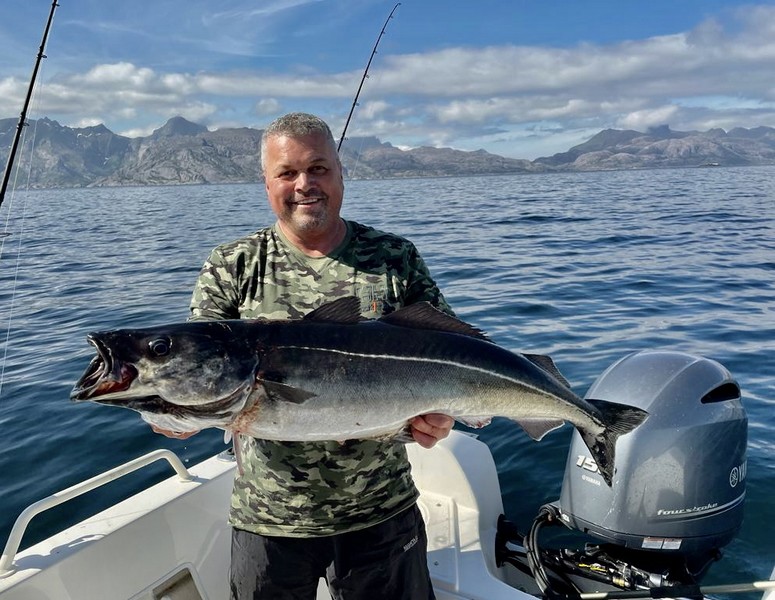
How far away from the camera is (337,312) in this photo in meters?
3.09

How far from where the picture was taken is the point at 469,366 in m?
3.14

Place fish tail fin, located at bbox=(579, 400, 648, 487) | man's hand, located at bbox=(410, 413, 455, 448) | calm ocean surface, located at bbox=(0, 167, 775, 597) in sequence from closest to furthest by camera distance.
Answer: man's hand, located at bbox=(410, 413, 455, 448)
fish tail fin, located at bbox=(579, 400, 648, 487)
calm ocean surface, located at bbox=(0, 167, 775, 597)

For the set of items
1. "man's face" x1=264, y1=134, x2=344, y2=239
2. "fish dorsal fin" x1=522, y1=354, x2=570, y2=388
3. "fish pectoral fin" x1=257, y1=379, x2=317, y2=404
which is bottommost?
"fish dorsal fin" x1=522, y1=354, x2=570, y2=388

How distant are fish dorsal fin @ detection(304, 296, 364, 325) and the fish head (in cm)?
39

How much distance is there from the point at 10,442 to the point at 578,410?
7.83m

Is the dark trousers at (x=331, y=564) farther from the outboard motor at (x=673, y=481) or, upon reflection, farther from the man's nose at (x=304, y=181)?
the man's nose at (x=304, y=181)

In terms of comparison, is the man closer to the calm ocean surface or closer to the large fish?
the large fish

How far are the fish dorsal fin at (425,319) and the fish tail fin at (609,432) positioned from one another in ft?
3.15

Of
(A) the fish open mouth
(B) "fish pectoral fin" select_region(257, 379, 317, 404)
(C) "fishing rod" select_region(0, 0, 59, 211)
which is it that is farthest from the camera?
(C) "fishing rod" select_region(0, 0, 59, 211)

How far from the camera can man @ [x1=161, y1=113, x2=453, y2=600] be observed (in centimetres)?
333

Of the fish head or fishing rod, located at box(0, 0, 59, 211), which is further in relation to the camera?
fishing rod, located at box(0, 0, 59, 211)

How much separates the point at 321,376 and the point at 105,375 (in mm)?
933

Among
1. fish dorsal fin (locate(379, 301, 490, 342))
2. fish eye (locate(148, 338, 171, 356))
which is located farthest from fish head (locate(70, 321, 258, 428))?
fish dorsal fin (locate(379, 301, 490, 342))

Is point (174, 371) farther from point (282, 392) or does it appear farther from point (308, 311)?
point (308, 311)
